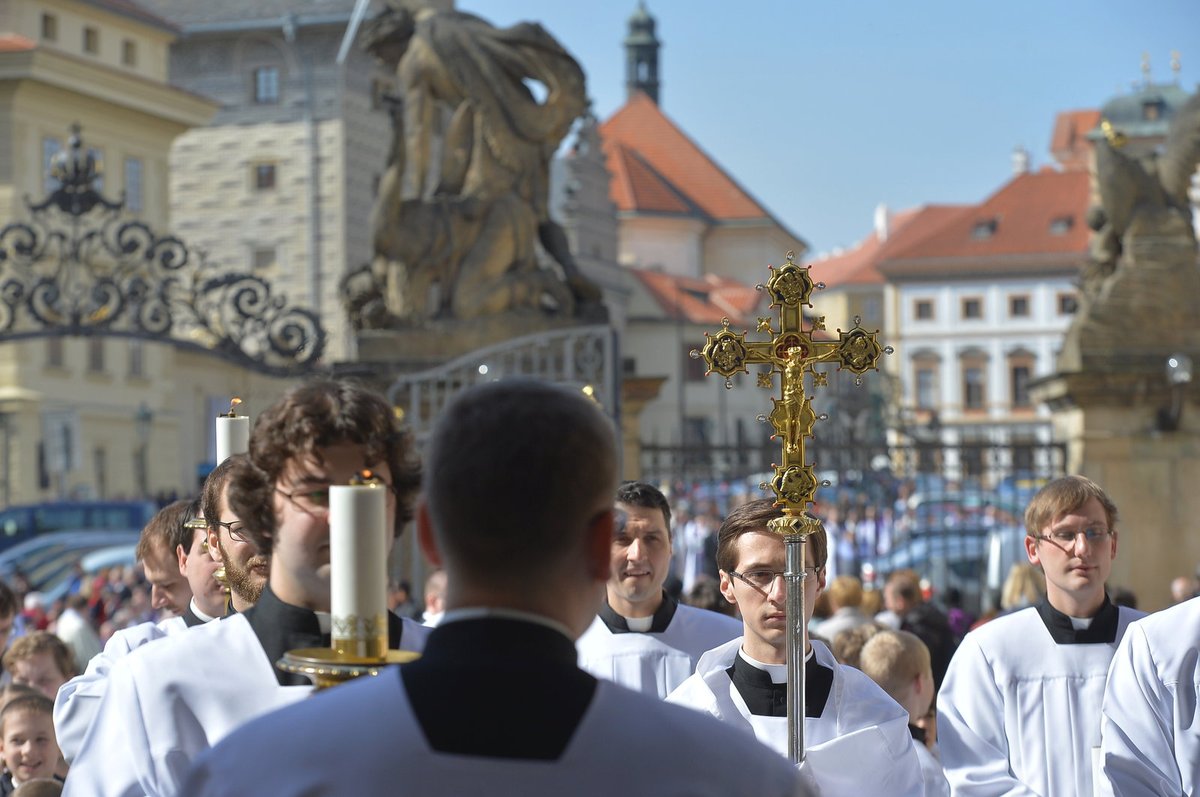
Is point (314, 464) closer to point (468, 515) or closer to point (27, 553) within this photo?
point (468, 515)

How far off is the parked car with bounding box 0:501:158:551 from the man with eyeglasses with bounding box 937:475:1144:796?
78.7ft

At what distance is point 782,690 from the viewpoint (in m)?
5.67

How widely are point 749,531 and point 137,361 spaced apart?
49502 millimetres

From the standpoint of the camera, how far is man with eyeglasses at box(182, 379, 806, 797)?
8.83 feet

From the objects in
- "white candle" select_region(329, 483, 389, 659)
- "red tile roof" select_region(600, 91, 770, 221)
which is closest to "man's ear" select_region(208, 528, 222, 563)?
"white candle" select_region(329, 483, 389, 659)

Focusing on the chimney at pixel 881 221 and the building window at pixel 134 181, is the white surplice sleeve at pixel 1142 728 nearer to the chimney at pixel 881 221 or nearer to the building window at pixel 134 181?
the building window at pixel 134 181

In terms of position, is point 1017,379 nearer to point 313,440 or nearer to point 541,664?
point 313,440

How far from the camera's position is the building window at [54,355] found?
5006cm

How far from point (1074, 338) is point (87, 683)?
12.0m

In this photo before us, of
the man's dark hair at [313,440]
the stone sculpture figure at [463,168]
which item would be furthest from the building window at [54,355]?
the man's dark hair at [313,440]

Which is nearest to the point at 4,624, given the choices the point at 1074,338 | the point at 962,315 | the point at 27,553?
the point at 1074,338

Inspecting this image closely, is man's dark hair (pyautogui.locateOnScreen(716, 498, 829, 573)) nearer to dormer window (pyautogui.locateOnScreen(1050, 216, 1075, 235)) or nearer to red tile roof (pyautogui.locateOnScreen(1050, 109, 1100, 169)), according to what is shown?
dormer window (pyautogui.locateOnScreen(1050, 216, 1075, 235))

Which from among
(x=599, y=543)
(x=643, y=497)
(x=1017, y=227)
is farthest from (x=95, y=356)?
(x=599, y=543)

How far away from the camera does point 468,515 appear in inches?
110
